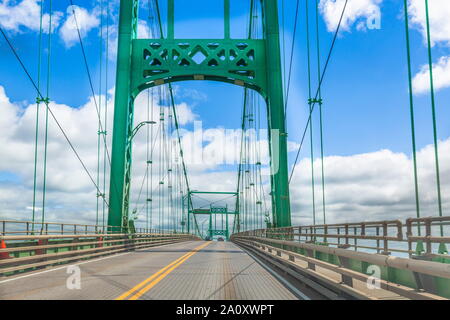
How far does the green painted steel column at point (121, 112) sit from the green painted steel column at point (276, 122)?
295 inches

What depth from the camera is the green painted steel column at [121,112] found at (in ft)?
82.4

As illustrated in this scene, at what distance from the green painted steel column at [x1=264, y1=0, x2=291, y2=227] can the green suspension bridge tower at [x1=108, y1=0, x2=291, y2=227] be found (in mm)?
51

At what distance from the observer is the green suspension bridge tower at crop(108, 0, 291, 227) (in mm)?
25969

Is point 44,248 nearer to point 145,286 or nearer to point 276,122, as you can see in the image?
point 145,286

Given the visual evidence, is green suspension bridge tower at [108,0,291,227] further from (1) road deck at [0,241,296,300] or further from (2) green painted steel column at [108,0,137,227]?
(1) road deck at [0,241,296,300]

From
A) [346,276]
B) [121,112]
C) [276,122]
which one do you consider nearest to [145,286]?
[346,276]

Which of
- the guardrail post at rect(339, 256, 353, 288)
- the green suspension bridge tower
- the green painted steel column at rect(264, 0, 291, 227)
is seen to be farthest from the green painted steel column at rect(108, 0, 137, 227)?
the guardrail post at rect(339, 256, 353, 288)

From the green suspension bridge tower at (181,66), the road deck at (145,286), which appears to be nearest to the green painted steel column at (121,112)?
the green suspension bridge tower at (181,66)

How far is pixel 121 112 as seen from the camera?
26344 mm

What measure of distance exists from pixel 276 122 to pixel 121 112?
8.10 meters

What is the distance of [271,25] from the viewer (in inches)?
1076
